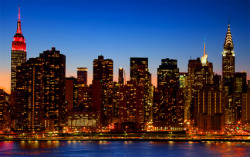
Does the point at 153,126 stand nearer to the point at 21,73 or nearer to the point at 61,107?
the point at 61,107

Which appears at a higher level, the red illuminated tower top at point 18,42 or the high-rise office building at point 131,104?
the red illuminated tower top at point 18,42

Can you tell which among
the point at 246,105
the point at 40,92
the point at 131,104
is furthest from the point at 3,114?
the point at 246,105

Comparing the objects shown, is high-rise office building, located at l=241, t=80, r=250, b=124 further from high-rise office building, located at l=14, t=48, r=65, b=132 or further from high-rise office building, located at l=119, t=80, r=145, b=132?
high-rise office building, located at l=14, t=48, r=65, b=132

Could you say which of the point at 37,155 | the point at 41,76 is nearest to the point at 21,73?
the point at 41,76

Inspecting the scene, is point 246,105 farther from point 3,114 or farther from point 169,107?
point 3,114

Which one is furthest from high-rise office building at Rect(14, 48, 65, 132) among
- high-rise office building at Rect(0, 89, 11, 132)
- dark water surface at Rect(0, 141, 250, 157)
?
dark water surface at Rect(0, 141, 250, 157)

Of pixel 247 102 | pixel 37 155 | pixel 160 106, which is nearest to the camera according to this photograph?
pixel 37 155

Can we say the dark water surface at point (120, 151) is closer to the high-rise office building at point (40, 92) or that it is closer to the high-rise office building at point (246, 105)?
the high-rise office building at point (40, 92)

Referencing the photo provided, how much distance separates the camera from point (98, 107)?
514 feet

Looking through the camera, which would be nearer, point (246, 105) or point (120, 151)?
point (120, 151)

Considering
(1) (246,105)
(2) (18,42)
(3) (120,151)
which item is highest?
(2) (18,42)

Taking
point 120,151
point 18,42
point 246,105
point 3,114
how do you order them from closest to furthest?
point 120,151
point 3,114
point 18,42
point 246,105

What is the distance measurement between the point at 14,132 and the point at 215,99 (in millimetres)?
52396

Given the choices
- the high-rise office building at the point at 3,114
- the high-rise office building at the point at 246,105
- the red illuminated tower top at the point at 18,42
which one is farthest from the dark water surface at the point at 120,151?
the high-rise office building at the point at 246,105
